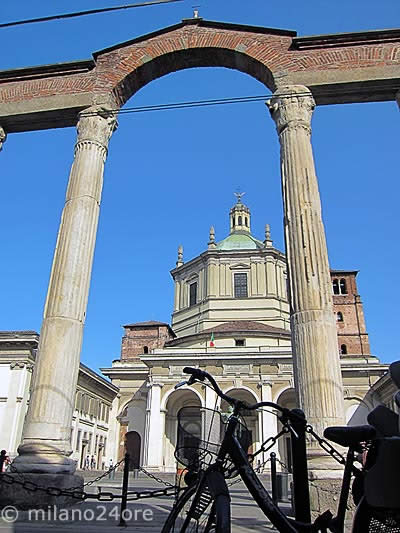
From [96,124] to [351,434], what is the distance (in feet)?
29.9

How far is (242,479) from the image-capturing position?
276cm

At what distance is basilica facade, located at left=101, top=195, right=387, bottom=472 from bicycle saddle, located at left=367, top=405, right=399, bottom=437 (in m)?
23.8

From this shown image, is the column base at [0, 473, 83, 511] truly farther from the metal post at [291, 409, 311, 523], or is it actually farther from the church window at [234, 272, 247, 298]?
the church window at [234, 272, 247, 298]

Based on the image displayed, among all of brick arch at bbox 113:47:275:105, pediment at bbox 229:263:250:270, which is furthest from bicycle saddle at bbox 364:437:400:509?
pediment at bbox 229:263:250:270

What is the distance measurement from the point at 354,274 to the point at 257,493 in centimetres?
4609

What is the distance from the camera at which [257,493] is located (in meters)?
2.61

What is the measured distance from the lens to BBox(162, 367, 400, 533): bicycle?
7.70 ft

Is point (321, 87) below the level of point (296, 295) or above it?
above

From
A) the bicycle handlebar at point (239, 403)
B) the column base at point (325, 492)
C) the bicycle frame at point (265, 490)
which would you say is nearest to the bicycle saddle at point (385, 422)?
the bicycle frame at point (265, 490)

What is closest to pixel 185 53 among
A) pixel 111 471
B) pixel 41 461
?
pixel 41 461

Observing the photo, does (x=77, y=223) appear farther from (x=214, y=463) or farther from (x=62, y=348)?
(x=214, y=463)

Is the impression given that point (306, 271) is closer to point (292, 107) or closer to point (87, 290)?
point (292, 107)

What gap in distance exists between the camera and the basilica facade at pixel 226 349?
30.9m

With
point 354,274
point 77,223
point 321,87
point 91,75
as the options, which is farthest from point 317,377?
point 354,274
